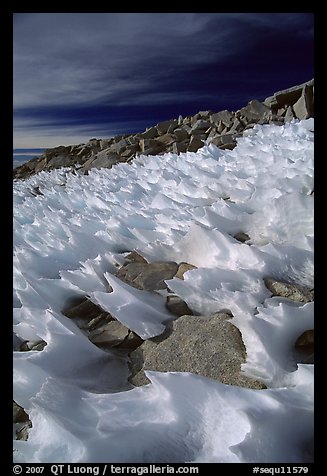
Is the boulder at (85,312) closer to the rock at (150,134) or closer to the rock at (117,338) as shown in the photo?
the rock at (117,338)

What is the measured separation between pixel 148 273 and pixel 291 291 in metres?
0.90

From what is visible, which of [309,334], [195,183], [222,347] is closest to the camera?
[309,334]

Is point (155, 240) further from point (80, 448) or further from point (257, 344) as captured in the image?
point (80, 448)

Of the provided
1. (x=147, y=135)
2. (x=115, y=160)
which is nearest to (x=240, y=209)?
(x=115, y=160)

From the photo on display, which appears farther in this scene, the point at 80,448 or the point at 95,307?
the point at 95,307

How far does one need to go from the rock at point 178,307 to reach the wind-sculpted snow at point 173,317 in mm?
43

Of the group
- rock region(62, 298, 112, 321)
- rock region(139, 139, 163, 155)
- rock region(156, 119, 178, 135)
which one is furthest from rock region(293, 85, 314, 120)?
rock region(62, 298, 112, 321)

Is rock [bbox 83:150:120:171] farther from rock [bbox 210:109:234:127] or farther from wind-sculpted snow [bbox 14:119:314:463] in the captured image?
wind-sculpted snow [bbox 14:119:314:463]

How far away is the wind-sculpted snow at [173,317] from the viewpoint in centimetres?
130

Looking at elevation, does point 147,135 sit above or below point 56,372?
above

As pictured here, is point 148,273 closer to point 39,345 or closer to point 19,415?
point 39,345

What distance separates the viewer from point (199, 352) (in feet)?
5.69
